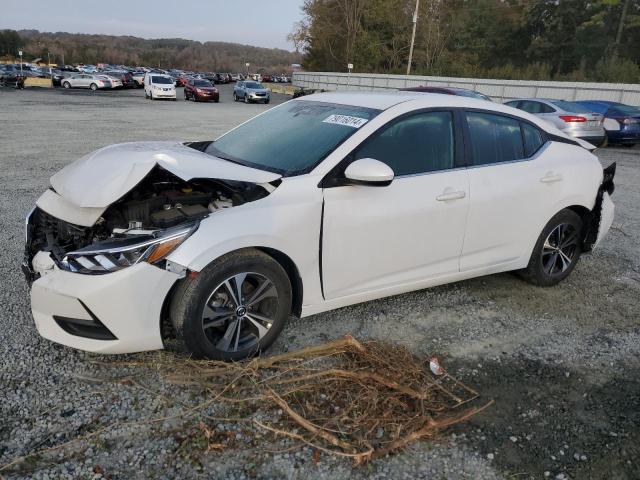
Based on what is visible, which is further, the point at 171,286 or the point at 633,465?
Result: the point at 171,286

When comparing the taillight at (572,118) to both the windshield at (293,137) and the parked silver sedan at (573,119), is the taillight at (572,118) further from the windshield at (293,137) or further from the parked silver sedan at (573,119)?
the windshield at (293,137)

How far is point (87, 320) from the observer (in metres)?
3.02

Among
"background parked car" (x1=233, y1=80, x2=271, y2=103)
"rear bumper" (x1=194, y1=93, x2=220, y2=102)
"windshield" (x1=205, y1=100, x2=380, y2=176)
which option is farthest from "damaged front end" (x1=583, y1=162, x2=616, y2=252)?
"background parked car" (x1=233, y1=80, x2=271, y2=103)

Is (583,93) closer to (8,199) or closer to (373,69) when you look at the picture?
(8,199)

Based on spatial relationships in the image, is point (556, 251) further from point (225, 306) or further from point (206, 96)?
point (206, 96)

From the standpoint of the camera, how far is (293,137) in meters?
4.02

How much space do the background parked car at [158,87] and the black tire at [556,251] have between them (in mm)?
31666

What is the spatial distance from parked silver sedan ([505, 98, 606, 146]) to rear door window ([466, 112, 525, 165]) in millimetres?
11979

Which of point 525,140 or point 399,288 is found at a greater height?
point 525,140

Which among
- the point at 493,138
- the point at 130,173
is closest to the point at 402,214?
the point at 493,138

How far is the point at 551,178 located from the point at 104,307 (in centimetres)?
361

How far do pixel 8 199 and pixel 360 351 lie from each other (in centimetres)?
590

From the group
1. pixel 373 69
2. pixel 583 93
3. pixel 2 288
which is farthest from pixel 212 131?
pixel 373 69

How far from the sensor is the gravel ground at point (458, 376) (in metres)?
2.60
